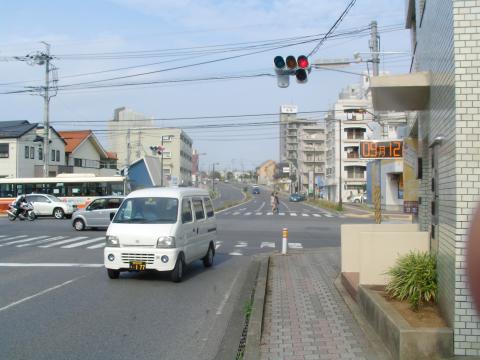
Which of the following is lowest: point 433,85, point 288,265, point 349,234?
point 288,265

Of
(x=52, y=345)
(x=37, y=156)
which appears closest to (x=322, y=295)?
(x=52, y=345)

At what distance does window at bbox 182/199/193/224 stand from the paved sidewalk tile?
2229 millimetres

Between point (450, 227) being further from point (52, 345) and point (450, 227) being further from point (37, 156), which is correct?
point (37, 156)

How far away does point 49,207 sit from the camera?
114 ft

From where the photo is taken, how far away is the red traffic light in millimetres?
13812

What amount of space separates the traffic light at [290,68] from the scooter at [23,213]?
2392cm

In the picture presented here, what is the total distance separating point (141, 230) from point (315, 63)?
25.3ft

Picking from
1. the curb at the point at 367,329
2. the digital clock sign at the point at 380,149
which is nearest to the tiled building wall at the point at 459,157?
the curb at the point at 367,329

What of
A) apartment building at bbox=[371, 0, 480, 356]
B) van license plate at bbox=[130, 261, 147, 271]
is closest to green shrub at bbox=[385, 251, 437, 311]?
apartment building at bbox=[371, 0, 480, 356]

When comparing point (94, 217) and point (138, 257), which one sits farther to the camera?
point (94, 217)

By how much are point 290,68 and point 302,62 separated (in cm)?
34

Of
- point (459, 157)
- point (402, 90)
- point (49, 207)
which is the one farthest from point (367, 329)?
point (49, 207)

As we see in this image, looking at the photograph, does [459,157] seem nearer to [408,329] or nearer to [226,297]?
[408,329]

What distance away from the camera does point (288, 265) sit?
1359cm
